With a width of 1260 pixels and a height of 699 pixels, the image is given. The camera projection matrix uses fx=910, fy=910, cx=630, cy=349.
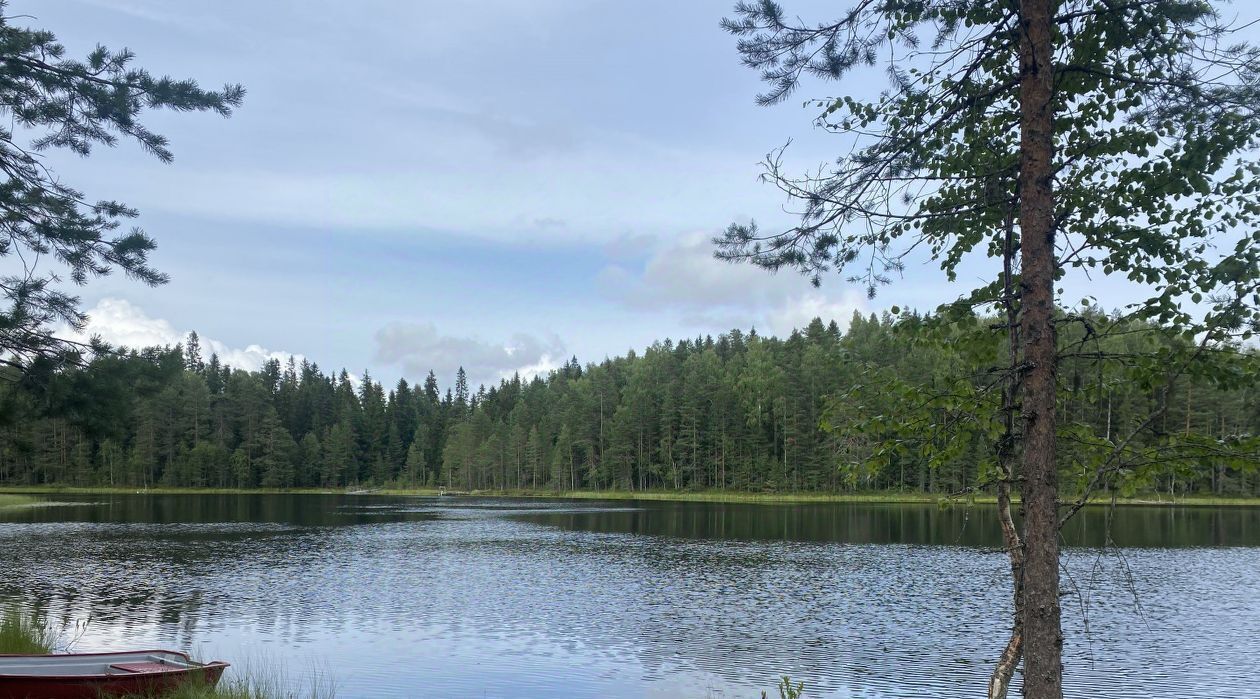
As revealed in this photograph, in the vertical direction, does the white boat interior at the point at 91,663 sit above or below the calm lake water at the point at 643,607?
above

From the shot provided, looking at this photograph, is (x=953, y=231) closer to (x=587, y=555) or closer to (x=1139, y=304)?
(x=1139, y=304)

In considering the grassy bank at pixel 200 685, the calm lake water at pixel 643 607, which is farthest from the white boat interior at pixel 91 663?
the calm lake water at pixel 643 607

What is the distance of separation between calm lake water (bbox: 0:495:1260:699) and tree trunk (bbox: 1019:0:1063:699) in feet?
2.63

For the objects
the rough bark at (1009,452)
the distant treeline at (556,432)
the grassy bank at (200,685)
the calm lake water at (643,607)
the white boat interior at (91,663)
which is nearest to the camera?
the rough bark at (1009,452)

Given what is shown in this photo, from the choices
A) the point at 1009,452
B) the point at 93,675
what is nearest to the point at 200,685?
the point at 93,675

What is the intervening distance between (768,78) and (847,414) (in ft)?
11.3

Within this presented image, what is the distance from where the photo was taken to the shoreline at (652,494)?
89.0 meters

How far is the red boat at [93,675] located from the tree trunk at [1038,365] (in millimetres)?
11824

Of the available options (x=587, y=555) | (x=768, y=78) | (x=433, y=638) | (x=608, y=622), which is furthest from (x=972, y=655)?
(x=587, y=555)

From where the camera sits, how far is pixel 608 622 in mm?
25953

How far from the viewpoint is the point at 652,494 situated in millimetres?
116562

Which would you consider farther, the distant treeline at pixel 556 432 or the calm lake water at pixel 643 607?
the distant treeline at pixel 556 432

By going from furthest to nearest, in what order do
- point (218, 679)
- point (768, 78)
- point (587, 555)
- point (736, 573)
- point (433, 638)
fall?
1. point (587, 555)
2. point (736, 573)
3. point (433, 638)
4. point (218, 679)
5. point (768, 78)

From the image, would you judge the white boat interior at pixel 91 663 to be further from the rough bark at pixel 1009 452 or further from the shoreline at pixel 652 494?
the shoreline at pixel 652 494
